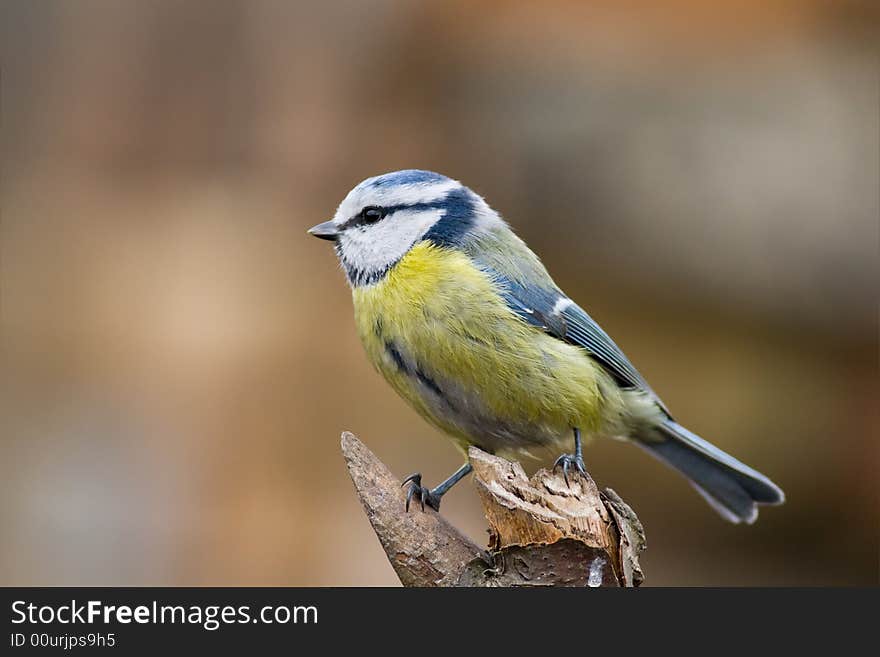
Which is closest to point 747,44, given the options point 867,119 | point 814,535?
point 867,119

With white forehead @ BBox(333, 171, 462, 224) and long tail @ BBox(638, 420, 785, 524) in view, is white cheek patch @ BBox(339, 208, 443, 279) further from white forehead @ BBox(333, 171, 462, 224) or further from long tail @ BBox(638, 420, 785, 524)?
long tail @ BBox(638, 420, 785, 524)

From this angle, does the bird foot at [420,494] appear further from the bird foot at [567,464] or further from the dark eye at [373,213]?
the dark eye at [373,213]

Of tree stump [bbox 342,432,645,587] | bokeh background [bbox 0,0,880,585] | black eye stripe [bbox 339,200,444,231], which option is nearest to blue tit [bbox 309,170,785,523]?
black eye stripe [bbox 339,200,444,231]

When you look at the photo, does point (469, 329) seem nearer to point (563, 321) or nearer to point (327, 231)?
point (563, 321)

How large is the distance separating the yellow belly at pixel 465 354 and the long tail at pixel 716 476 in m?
0.46

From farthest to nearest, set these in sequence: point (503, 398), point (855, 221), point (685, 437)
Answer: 1. point (855, 221)
2. point (685, 437)
3. point (503, 398)

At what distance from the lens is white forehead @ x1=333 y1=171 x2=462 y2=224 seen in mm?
2250

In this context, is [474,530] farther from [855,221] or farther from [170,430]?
[855,221]

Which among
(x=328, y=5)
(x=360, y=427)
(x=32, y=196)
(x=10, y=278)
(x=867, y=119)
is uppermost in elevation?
(x=328, y=5)

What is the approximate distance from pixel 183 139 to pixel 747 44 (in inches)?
93.3

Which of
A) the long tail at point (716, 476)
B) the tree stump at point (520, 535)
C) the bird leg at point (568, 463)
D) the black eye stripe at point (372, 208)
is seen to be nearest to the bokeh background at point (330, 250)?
the long tail at point (716, 476)

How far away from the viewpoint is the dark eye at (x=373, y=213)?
2261 mm

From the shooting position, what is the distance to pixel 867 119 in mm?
3824

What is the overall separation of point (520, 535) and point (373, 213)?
903 mm
